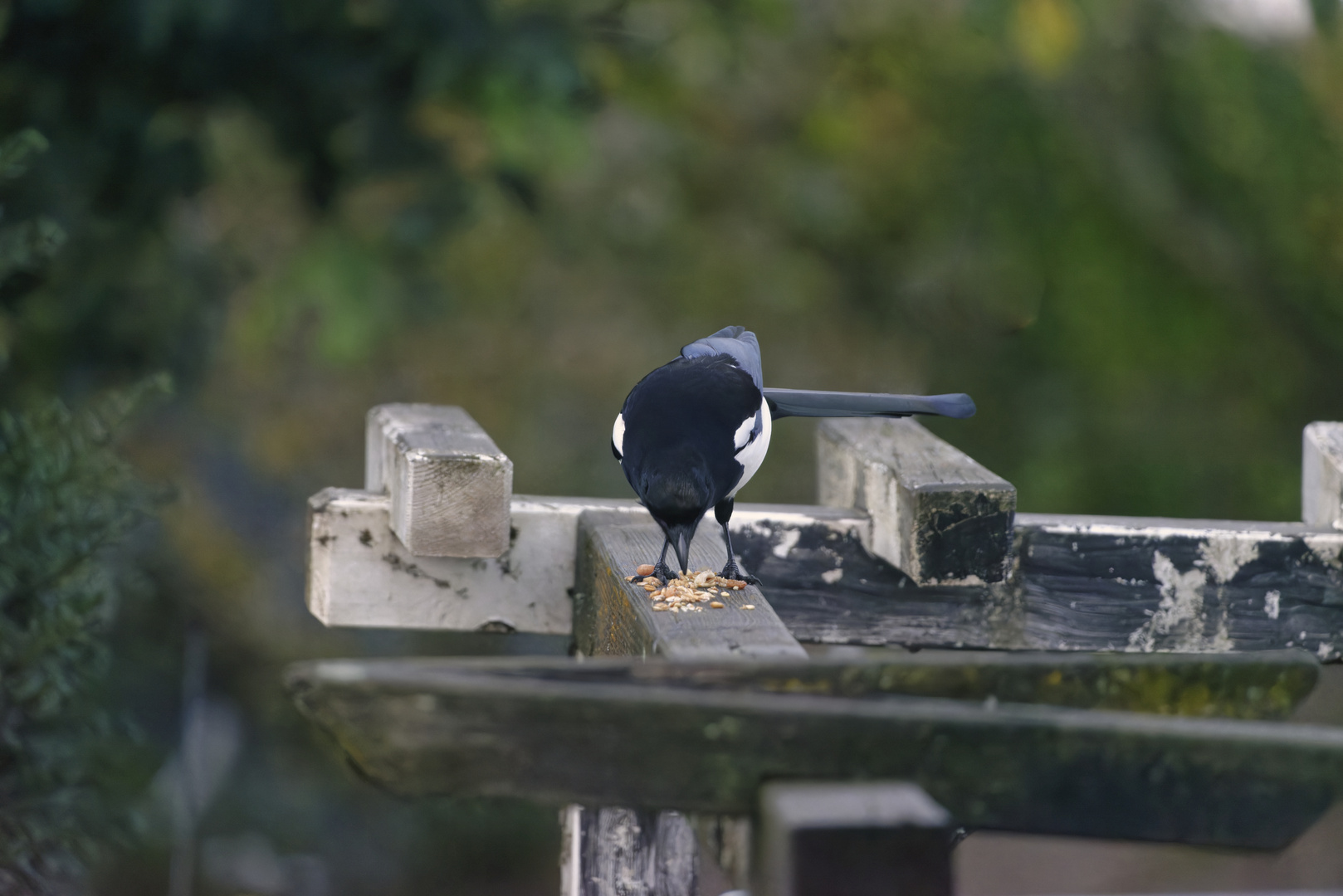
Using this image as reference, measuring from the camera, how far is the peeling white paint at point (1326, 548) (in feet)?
5.66

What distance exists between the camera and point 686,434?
1.73 metres

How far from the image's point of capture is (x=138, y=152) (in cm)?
263

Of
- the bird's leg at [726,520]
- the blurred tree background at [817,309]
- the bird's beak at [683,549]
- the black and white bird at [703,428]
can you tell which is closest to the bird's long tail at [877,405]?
the black and white bird at [703,428]

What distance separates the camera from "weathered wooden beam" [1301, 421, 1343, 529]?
1812mm

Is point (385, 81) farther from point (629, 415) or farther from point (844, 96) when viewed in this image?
point (844, 96)

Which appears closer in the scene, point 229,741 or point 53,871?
point 53,871

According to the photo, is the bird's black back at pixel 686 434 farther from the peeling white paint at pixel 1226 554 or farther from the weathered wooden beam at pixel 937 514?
the peeling white paint at pixel 1226 554

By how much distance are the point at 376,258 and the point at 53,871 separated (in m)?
1.44

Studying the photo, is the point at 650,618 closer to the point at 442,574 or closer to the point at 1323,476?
the point at 442,574

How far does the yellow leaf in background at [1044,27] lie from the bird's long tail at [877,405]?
1254 millimetres

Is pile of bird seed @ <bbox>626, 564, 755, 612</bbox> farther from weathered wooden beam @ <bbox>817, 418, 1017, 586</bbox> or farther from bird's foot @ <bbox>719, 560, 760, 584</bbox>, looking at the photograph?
weathered wooden beam @ <bbox>817, 418, 1017, 586</bbox>

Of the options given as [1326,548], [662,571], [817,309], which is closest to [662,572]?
[662,571]

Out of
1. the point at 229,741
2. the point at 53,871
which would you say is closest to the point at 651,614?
the point at 53,871

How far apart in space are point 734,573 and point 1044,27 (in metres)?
1.80
